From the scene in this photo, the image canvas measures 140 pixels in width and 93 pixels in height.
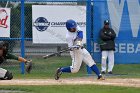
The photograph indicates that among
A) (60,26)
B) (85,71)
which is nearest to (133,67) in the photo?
(85,71)

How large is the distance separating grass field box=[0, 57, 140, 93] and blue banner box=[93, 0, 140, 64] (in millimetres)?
799

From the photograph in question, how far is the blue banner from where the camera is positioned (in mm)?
18391

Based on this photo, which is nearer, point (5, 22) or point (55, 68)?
point (5, 22)

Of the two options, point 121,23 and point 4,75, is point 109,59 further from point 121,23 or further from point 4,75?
point 4,75

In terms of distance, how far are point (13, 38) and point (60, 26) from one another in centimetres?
182

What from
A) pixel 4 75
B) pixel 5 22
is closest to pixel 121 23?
pixel 5 22

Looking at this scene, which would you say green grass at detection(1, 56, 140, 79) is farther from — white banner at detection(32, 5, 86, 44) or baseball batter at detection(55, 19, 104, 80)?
baseball batter at detection(55, 19, 104, 80)

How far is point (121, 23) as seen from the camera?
18453 millimetres

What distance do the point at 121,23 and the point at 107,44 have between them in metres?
1.15

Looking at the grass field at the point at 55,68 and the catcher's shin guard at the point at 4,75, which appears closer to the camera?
the catcher's shin guard at the point at 4,75

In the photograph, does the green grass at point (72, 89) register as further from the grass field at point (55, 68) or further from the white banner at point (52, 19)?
the white banner at point (52, 19)

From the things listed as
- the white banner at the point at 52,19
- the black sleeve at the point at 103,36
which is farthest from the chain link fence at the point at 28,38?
the black sleeve at the point at 103,36

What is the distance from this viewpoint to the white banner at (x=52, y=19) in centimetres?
1823

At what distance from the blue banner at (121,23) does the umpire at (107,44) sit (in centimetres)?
47
